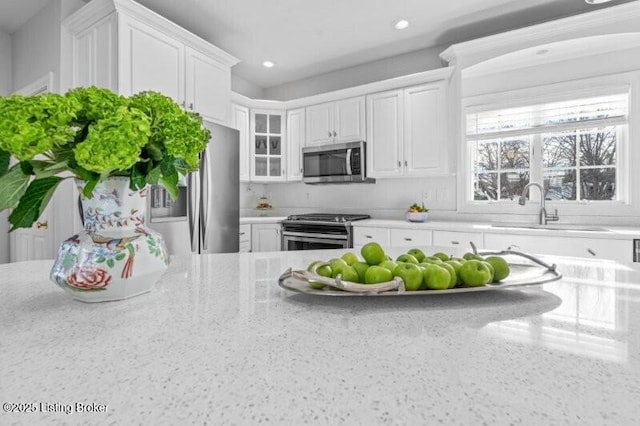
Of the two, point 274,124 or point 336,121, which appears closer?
point 336,121

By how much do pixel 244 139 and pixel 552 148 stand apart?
3.20 meters

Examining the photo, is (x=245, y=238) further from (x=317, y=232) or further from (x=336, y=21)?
(x=336, y=21)

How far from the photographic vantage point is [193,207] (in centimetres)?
269

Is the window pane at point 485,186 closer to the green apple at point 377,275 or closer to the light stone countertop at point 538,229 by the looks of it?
the light stone countertop at point 538,229

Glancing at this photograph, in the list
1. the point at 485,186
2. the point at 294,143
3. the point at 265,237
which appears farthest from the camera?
the point at 294,143

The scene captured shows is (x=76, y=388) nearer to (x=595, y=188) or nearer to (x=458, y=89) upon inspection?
(x=458, y=89)

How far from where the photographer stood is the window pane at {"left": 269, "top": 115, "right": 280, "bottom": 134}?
4.16m

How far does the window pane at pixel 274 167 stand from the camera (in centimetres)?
416

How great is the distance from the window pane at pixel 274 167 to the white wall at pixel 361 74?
0.99 metres

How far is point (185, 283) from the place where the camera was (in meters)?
0.89

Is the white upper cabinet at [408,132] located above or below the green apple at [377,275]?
above

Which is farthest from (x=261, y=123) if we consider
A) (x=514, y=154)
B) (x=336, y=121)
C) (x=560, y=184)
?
(x=560, y=184)

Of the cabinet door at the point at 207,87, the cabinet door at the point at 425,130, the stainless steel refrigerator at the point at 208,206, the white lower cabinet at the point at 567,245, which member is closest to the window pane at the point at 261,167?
the cabinet door at the point at 207,87

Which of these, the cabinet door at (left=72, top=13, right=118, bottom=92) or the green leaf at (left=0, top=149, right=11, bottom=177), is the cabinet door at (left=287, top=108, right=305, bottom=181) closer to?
the cabinet door at (left=72, top=13, right=118, bottom=92)
